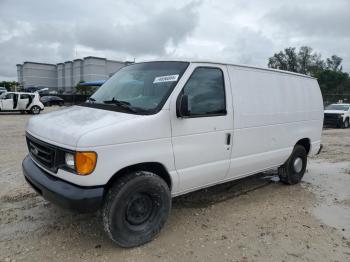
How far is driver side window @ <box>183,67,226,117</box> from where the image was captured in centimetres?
379

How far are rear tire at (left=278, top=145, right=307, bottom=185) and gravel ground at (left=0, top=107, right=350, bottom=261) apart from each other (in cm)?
18

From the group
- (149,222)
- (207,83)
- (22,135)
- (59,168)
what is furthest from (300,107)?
(22,135)

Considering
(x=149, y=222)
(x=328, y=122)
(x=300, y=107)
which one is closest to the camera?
(x=149, y=222)

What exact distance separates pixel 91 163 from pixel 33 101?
75.6 feet

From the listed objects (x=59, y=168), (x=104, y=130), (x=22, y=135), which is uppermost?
(x=104, y=130)

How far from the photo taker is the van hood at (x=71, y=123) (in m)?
3.05

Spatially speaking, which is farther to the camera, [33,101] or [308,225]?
[33,101]

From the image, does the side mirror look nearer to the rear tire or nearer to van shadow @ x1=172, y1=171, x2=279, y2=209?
van shadow @ x1=172, y1=171, x2=279, y2=209

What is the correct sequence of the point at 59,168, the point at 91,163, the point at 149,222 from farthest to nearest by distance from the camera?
the point at 149,222
the point at 59,168
the point at 91,163

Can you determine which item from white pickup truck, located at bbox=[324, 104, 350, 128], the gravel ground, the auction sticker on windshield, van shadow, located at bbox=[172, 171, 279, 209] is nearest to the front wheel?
the gravel ground

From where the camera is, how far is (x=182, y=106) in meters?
3.46

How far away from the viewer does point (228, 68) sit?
4297 millimetres

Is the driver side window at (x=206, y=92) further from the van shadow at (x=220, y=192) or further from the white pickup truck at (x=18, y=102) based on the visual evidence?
the white pickup truck at (x=18, y=102)

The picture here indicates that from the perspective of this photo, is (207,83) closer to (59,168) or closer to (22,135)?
(59,168)
